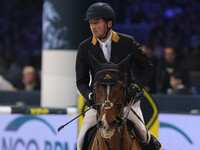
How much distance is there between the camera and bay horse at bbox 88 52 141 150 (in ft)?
13.0

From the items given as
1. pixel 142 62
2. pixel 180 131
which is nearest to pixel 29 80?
pixel 180 131

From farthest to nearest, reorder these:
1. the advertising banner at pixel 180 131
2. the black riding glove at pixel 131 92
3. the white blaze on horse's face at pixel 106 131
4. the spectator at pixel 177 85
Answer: the spectator at pixel 177 85 → the advertising banner at pixel 180 131 → the black riding glove at pixel 131 92 → the white blaze on horse's face at pixel 106 131

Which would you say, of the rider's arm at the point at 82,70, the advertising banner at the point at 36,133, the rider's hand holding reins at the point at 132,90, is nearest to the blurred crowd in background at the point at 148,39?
the advertising banner at the point at 36,133

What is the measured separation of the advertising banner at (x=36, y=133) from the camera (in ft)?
25.8

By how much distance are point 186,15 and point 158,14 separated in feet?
3.23

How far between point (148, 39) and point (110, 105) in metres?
11.8

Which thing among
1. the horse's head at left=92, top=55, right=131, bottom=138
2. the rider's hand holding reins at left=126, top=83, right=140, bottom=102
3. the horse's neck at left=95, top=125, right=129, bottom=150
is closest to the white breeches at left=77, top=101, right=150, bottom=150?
the rider's hand holding reins at left=126, top=83, right=140, bottom=102

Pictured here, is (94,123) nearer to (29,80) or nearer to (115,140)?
(115,140)

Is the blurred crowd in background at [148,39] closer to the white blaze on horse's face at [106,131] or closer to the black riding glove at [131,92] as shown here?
the black riding glove at [131,92]

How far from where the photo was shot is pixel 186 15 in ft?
53.5

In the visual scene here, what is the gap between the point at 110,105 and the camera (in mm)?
3984

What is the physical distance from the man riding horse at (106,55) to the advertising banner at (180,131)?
222cm

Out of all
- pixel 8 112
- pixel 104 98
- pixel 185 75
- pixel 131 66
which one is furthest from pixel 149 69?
pixel 185 75

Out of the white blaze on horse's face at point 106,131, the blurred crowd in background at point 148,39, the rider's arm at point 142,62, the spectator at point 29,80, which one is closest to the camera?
the white blaze on horse's face at point 106,131
